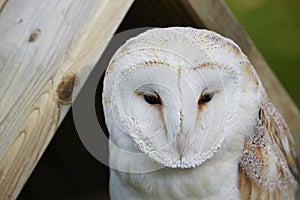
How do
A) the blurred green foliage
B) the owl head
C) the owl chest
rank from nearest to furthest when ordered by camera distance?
the owl head
the owl chest
the blurred green foliage

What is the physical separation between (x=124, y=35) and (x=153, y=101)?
0.59 m

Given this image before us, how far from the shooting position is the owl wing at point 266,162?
5.96ft

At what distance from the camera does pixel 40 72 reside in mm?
1816

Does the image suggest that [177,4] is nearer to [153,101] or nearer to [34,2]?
[34,2]

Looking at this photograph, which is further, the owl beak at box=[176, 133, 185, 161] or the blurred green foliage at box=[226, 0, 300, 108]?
the blurred green foliage at box=[226, 0, 300, 108]

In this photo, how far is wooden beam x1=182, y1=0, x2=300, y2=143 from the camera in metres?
2.15

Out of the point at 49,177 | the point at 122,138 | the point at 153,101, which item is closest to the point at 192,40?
the point at 153,101

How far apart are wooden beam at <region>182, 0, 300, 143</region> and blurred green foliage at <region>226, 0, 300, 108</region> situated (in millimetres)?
1009

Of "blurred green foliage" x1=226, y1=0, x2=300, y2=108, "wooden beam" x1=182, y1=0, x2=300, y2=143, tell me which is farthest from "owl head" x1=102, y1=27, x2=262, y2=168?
"blurred green foliage" x1=226, y1=0, x2=300, y2=108

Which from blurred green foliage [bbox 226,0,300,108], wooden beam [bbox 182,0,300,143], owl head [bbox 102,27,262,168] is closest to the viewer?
owl head [bbox 102,27,262,168]

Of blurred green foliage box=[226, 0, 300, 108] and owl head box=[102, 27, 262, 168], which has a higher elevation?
owl head box=[102, 27, 262, 168]

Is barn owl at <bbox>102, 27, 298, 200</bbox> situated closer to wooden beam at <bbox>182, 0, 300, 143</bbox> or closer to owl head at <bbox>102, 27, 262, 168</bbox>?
owl head at <bbox>102, 27, 262, 168</bbox>

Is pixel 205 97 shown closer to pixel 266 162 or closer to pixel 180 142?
pixel 180 142

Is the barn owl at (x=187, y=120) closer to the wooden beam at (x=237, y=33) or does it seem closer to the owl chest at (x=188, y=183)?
the owl chest at (x=188, y=183)
